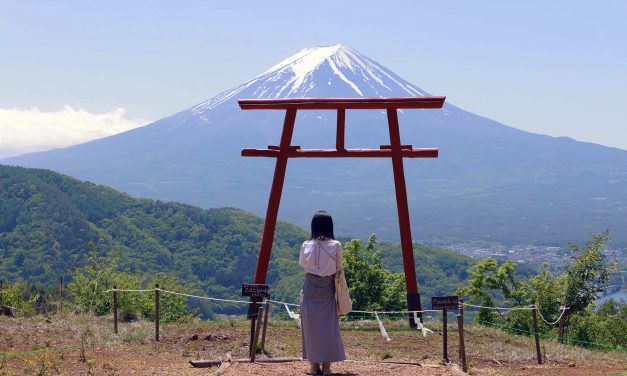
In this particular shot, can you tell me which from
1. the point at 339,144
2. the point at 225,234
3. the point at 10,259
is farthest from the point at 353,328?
the point at 225,234

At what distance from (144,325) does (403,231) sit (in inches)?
185

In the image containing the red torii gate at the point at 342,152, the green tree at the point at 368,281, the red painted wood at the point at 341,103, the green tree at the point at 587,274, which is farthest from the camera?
the green tree at the point at 368,281

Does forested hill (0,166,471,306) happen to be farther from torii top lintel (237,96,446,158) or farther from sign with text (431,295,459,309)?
sign with text (431,295,459,309)

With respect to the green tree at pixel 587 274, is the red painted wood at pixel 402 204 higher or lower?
higher

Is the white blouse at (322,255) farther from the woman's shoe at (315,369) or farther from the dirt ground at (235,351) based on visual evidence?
the dirt ground at (235,351)

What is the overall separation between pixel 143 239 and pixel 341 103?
71.1m

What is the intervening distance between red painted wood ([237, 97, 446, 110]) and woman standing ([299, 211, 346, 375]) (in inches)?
209

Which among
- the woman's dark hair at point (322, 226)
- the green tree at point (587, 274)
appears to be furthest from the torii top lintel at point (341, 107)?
the green tree at point (587, 274)

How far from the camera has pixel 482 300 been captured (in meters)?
31.7

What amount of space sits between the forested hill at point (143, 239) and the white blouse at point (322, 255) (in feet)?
186

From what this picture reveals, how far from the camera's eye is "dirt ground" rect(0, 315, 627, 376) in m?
10.1

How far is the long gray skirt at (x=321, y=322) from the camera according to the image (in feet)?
30.4

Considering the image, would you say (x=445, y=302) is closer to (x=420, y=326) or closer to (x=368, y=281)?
(x=420, y=326)

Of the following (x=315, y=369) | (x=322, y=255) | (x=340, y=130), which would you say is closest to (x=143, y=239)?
(x=340, y=130)
